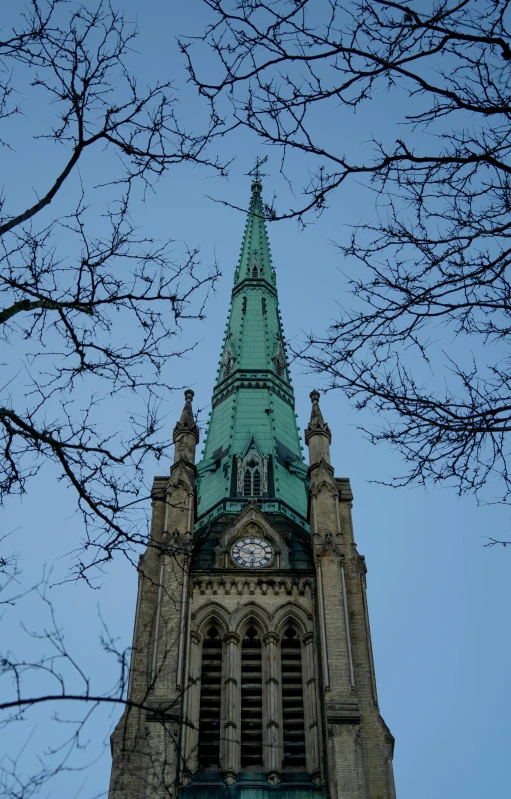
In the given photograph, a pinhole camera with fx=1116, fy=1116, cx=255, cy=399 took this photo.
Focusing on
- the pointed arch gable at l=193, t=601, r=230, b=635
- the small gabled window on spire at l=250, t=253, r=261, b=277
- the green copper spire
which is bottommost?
the pointed arch gable at l=193, t=601, r=230, b=635

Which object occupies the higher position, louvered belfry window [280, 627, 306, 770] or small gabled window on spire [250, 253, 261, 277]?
small gabled window on spire [250, 253, 261, 277]

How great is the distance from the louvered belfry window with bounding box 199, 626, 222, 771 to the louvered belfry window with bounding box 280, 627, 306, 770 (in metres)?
1.63

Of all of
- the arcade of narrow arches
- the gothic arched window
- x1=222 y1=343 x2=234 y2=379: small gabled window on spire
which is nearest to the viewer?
the arcade of narrow arches

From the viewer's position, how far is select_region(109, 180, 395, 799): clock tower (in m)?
24.9

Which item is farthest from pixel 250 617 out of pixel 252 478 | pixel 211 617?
pixel 252 478

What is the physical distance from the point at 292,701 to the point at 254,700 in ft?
3.10

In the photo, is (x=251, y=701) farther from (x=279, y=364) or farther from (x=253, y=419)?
(x=279, y=364)

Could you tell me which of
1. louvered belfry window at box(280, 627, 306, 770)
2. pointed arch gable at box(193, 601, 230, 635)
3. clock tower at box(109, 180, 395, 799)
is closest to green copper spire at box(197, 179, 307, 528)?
clock tower at box(109, 180, 395, 799)

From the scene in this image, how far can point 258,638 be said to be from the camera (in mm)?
29359

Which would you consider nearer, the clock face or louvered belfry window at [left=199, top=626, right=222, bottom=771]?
louvered belfry window at [left=199, top=626, right=222, bottom=771]

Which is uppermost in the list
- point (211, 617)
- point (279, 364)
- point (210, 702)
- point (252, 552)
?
point (279, 364)

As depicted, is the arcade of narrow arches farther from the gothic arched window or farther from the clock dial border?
the gothic arched window

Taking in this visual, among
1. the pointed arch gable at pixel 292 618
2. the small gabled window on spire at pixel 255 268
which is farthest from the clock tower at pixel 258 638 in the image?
the small gabled window on spire at pixel 255 268

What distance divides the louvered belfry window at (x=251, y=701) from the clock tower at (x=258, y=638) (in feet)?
0.10
